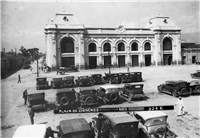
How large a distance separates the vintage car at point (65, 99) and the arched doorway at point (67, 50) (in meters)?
24.3

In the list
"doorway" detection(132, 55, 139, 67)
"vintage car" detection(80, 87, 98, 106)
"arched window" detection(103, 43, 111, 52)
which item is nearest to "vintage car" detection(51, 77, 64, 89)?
"vintage car" detection(80, 87, 98, 106)

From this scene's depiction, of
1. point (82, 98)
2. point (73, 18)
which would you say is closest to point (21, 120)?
point (82, 98)

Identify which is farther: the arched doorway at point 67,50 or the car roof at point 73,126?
the arched doorway at point 67,50

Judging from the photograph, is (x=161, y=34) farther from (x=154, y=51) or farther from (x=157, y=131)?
(x=157, y=131)

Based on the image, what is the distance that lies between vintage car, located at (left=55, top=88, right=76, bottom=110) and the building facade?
814 inches

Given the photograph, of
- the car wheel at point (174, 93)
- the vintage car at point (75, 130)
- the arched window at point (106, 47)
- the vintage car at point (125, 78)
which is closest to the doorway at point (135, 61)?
the arched window at point (106, 47)

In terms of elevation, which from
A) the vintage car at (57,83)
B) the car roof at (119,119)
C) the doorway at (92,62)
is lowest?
the car roof at (119,119)

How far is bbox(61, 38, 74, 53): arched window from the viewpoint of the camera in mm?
36906

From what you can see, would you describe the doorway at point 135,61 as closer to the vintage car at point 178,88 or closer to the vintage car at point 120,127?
the vintage car at point 178,88

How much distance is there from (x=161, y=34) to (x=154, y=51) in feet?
14.7

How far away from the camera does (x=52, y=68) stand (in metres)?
35.4

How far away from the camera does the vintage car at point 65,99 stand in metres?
12.9

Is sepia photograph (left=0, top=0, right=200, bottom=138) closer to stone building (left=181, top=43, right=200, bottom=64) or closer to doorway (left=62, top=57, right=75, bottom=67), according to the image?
doorway (left=62, top=57, right=75, bottom=67)

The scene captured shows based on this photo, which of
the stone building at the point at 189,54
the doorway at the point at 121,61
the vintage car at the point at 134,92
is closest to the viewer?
the vintage car at the point at 134,92
